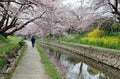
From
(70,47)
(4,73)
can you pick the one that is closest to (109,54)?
(4,73)

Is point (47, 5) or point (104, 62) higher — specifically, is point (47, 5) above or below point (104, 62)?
above

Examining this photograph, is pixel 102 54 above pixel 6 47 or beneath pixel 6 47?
beneath

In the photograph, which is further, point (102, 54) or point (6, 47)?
point (102, 54)

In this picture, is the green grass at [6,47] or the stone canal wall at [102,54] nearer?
the green grass at [6,47]

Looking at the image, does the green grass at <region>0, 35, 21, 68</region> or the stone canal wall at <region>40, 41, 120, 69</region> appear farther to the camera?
the stone canal wall at <region>40, 41, 120, 69</region>

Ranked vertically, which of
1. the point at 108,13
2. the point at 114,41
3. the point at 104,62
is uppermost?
the point at 108,13

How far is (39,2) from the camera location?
1772 cm

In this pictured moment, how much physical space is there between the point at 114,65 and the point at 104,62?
107 inches

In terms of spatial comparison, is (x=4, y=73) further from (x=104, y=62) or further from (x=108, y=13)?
(x=108, y=13)

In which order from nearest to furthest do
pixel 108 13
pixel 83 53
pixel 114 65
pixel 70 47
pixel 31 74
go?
pixel 31 74, pixel 114 65, pixel 108 13, pixel 83 53, pixel 70 47

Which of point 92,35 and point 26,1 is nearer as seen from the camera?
point 26,1

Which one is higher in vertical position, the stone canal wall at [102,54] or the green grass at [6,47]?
the green grass at [6,47]

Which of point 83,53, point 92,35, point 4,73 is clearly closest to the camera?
point 4,73

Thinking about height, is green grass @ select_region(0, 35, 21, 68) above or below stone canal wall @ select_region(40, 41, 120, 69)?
above
